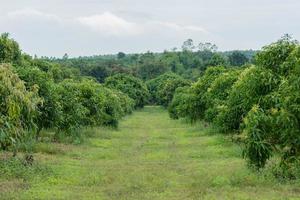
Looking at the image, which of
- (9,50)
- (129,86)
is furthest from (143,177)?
(129,86)

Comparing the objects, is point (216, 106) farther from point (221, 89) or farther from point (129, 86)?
point (129, 86)

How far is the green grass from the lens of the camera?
1816cm

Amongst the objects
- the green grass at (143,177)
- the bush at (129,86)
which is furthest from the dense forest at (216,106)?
the bush at (129,86)

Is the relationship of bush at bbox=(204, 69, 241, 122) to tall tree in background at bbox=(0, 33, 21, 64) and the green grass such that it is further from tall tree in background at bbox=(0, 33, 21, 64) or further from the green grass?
tall tree in background at bbox=(0, 33, 21, 64)

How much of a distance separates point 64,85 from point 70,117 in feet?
10.9

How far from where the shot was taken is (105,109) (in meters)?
50.1

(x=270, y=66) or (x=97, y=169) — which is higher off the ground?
(x=270, y=66)

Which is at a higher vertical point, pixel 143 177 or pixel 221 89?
pixel 221 89

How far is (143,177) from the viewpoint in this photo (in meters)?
21.8

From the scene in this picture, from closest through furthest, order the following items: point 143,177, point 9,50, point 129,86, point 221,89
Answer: point 143,177
point 221,89
point 9,50
point 129,86

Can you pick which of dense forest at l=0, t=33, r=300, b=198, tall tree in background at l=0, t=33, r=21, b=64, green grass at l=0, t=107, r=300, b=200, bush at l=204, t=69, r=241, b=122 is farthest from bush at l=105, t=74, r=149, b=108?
green grass at l=0, t=107, r=300, b=200

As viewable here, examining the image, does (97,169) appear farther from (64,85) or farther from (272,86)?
(64,85)

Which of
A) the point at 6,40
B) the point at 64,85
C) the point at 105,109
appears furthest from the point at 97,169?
the point at 105,109

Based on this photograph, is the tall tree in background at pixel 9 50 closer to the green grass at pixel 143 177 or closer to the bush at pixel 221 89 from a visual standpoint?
the green grass at pixel 143 177
